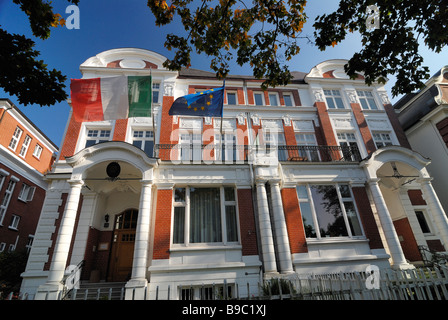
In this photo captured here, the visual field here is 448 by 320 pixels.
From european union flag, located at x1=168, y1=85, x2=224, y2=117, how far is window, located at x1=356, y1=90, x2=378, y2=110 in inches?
477

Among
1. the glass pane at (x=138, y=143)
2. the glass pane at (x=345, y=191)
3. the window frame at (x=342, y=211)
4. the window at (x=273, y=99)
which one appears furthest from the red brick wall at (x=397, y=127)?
the glass pane at (x=138, y=143)

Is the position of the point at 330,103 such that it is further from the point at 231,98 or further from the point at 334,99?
the point at 231,98

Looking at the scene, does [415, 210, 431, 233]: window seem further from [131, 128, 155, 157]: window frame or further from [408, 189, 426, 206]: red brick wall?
[131, 128, 155, 157]: window frame

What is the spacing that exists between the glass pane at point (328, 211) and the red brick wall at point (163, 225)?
283 inches

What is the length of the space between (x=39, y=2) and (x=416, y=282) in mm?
13152

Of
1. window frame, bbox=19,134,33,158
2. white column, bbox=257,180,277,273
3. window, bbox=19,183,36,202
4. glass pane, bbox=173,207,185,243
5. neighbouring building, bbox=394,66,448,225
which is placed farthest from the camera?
window frame, bbox=19,134,33,158

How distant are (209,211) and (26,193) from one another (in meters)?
19.3

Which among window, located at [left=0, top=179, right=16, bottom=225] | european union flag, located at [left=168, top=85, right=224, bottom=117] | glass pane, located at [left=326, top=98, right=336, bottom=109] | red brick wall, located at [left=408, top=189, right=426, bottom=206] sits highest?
glass pane, located at [left=326, top=98, right=336, bottom=109]

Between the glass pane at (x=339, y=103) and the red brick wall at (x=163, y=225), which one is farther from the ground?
the glass pane at (x=339, y=103)

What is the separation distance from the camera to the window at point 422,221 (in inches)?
547

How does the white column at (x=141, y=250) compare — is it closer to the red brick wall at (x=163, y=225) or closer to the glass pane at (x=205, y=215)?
the red brick wall at (x=163, y=225)

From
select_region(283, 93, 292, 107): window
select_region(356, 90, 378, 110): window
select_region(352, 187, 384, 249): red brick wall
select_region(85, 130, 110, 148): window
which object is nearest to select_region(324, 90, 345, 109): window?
select_region(356, 90, 378, 110): window

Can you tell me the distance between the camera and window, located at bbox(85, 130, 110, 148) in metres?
14.2

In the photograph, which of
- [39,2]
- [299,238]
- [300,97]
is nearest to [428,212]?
[299,238]
